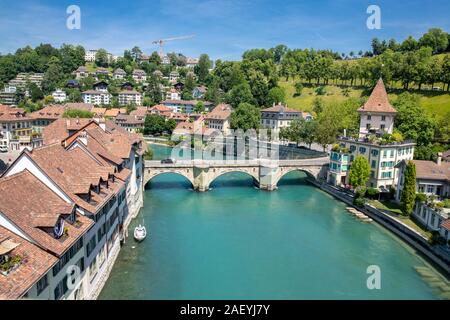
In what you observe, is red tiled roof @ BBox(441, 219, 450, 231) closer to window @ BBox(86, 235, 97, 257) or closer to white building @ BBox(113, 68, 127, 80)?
window @ BBox(86, 235, 97, 257)

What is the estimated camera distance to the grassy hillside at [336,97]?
9306 cm

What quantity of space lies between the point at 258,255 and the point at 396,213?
20275 mm

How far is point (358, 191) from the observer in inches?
2094

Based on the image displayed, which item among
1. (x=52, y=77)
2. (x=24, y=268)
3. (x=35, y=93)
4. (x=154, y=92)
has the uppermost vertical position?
(x=52, y=77)

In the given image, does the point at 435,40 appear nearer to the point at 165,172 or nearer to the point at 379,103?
the point at 379,103

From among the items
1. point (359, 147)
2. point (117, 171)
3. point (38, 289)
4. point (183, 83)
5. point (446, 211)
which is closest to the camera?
point (38, 289)

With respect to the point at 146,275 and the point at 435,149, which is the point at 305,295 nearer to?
the point at 146,275

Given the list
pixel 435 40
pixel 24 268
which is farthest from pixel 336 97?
pixel 24 268

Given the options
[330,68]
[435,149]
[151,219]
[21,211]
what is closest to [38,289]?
[21,211]

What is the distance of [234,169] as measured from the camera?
64.0m

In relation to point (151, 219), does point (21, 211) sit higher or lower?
higher

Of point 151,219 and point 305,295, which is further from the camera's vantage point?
point 151,219

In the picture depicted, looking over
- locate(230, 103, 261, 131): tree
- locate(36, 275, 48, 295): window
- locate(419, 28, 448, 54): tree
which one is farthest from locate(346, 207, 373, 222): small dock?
locate(419, 28, 448, 54): tree

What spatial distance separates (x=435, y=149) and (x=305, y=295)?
169ft
